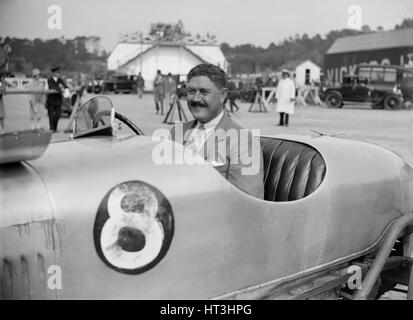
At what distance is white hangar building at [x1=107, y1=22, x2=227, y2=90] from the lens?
424 cm

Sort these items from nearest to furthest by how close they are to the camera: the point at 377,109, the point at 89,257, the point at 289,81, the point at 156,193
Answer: the point at 89,257 → the point at 156,193 → the point at 289,81 → the point at 377,109

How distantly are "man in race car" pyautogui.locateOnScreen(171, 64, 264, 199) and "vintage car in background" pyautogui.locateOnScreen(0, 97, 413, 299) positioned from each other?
246mm

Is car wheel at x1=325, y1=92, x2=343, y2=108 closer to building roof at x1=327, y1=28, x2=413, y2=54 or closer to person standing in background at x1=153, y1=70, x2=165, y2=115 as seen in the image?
building roof at x1=327, y1=28, x2=413, y2=54

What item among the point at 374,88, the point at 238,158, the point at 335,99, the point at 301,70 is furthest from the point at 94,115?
the point at 301,70

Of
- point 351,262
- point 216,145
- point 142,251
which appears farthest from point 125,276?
point 351,262

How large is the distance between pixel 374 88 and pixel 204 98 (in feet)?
72.4

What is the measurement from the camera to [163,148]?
1996mm

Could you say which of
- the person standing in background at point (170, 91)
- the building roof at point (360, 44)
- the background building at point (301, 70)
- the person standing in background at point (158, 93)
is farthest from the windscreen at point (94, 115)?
the building roof at point (360, 44)

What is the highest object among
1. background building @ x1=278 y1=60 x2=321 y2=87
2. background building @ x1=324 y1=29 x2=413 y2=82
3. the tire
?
background building @ x1=324 y1=29 x2=413 y2=82

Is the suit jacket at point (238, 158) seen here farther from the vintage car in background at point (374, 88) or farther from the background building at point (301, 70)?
the vintage car in background at point (374, 88)

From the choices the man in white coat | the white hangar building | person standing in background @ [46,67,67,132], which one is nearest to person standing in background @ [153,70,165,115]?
person standing in background @ [46,67,67,132]
